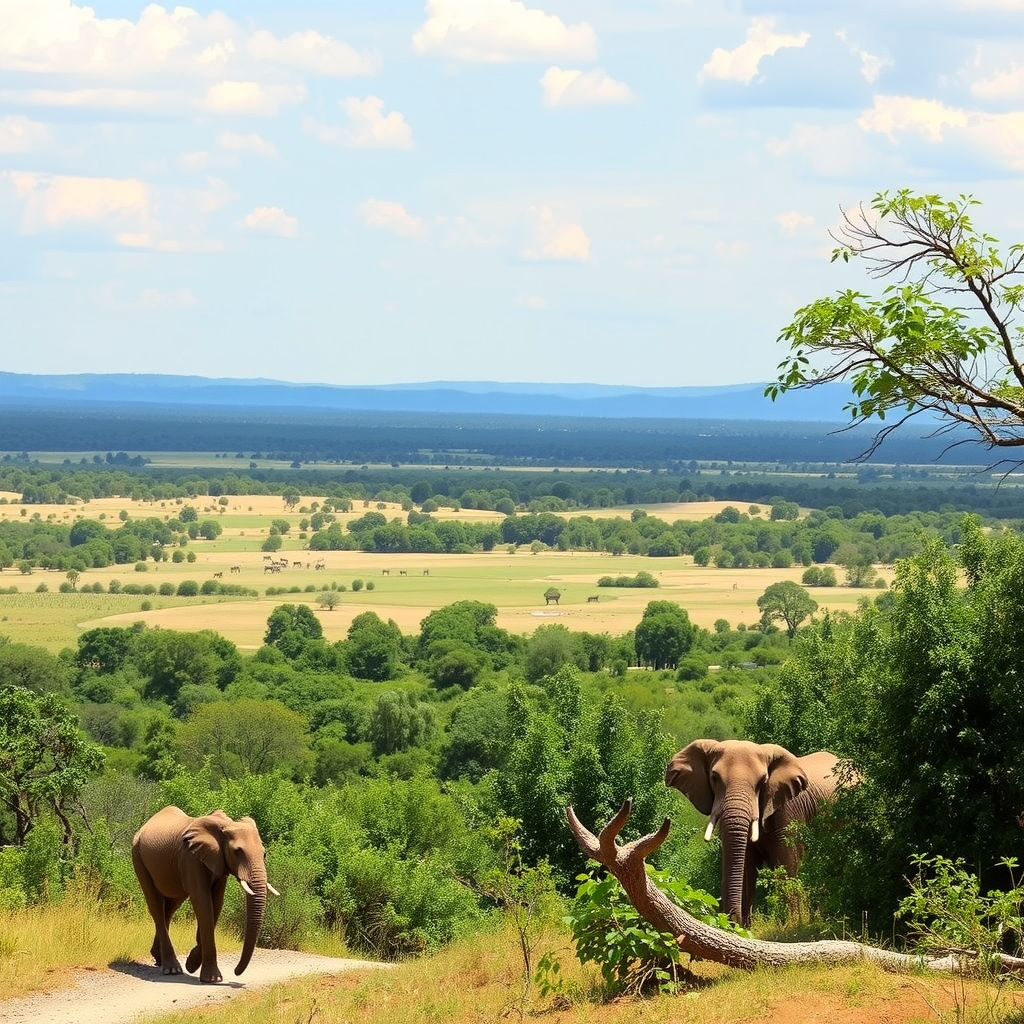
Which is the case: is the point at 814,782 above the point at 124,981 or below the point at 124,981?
above

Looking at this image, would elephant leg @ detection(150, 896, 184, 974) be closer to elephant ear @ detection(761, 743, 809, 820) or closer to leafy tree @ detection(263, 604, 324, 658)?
elephant ear @ detection(761, 743, 809, 820)

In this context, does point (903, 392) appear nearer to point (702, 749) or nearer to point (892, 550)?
point (702, 749)

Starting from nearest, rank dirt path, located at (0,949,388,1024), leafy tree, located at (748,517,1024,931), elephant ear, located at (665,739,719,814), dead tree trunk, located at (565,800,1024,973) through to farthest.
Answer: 1. dead tree trunk, located at (565,800,1024,973)
2. dirt path, located at (0,949,388,1024)
3. leafy tree, located at (748,517,1024,931)
4. elephant ear, located at (665,739,719,814)

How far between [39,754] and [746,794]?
12.3m

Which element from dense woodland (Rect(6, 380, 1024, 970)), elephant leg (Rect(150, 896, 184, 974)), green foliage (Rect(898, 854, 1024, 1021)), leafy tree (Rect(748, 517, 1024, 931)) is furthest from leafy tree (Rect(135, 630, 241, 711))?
green foliage (Rect(898, 854, 1024, 1021))

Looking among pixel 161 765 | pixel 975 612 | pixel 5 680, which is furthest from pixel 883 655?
pixel 5 680

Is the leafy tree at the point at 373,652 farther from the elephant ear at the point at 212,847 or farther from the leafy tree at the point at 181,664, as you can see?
the elephant ear at the point at 212,847

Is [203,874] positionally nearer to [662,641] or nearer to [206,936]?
[206,936]

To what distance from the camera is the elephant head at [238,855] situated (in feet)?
57.3

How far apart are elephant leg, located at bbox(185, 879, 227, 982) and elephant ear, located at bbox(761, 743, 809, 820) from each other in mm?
5947

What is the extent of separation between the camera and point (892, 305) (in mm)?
13922

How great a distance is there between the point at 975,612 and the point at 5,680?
2598 inches

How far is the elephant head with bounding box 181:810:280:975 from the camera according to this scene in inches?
688

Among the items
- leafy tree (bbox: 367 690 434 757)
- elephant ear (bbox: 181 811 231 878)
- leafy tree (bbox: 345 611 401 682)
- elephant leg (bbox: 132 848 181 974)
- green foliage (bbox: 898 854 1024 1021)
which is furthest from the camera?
leafy tree (bbox: 345 611 401 682)
